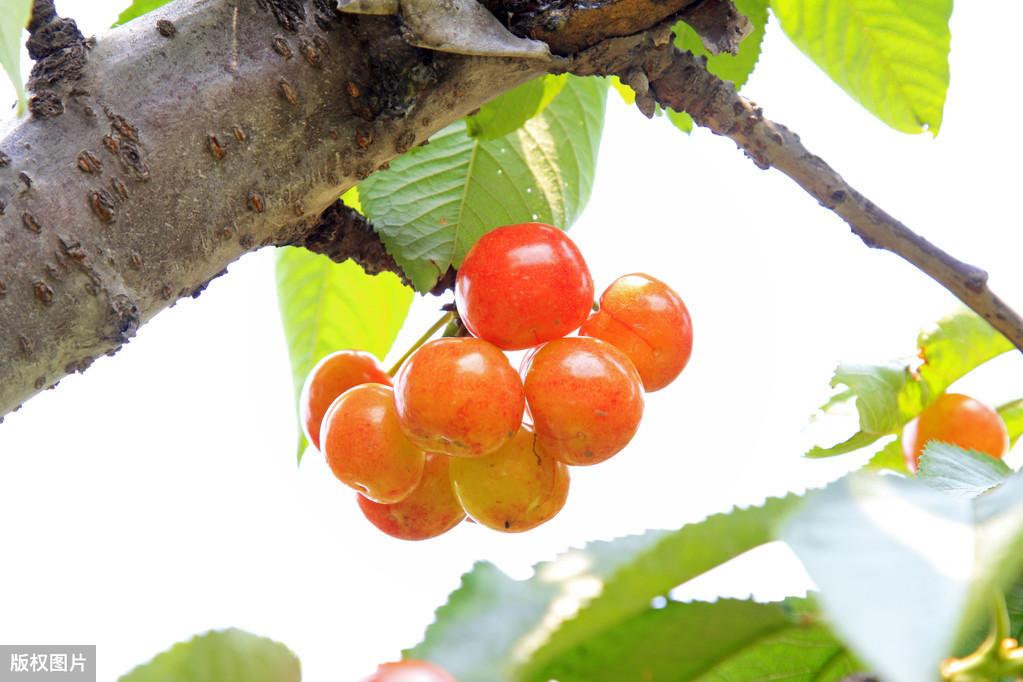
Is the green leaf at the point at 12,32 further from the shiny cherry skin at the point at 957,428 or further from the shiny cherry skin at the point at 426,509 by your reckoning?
the shiny cherry skin at the point at 957,428

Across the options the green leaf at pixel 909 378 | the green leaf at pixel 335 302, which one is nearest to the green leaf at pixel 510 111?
the green leaf at pixel 335 302

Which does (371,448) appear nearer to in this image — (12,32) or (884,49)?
(12,32)

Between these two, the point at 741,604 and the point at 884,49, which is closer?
the point at 741,604

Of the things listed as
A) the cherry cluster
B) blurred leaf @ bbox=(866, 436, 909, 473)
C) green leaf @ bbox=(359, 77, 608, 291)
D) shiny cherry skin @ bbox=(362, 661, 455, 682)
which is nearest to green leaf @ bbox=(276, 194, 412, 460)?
green leaf @ bbox=(359, 77, 608, 291)

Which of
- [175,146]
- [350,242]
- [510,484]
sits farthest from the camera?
[350,242]

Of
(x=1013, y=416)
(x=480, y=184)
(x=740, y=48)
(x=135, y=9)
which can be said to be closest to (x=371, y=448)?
(x=480, y=184)

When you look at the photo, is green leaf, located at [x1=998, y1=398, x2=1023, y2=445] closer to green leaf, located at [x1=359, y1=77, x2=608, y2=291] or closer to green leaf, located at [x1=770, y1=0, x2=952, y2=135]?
green leaf, located at [x1=770, y1=0, x2=952, y2=135]

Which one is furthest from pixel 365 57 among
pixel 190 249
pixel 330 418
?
pixel 330 418
